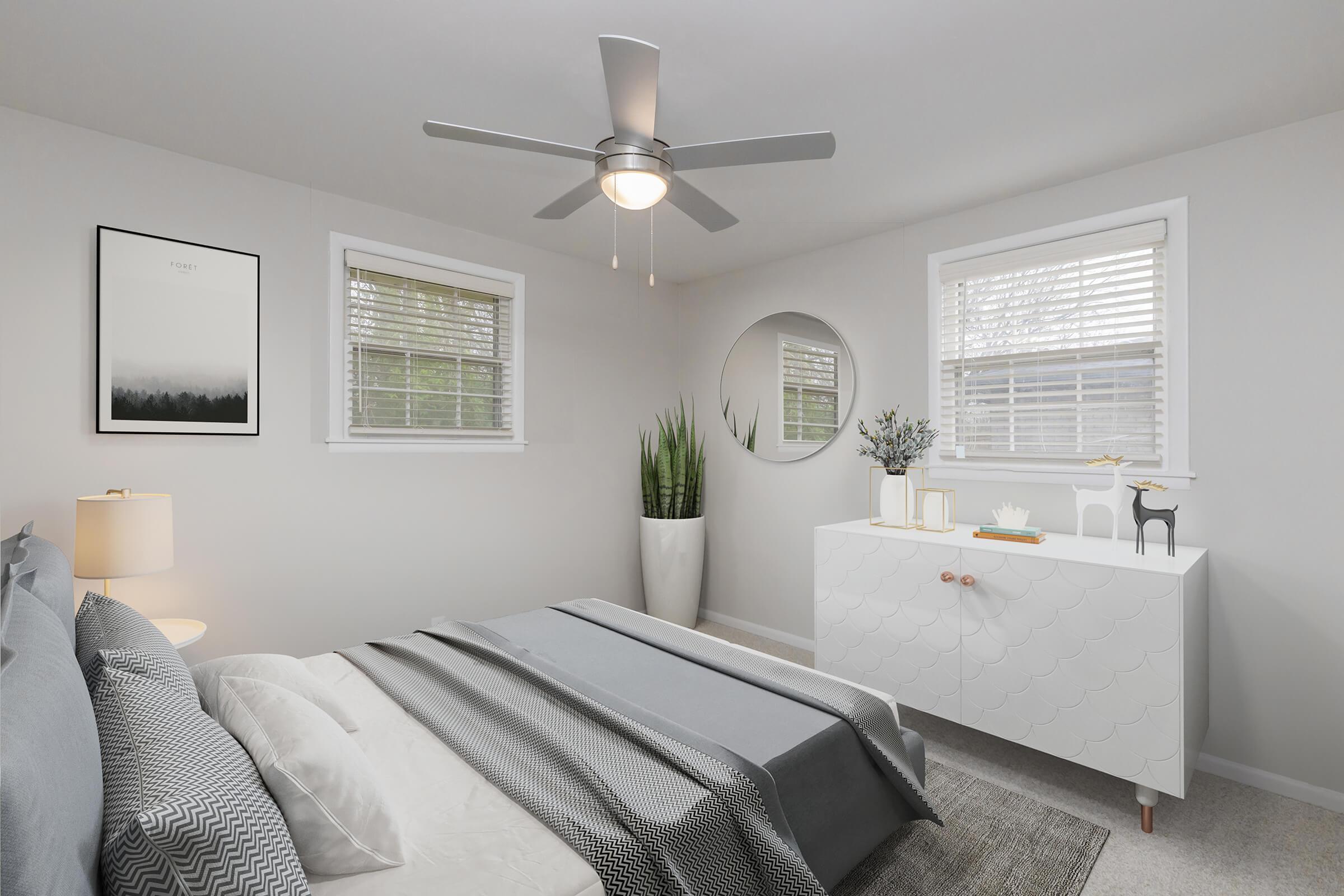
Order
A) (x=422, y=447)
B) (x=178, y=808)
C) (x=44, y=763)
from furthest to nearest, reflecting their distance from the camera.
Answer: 1. (x=422, y=447)
2. (x=178, y=808)
3. (x=44, y=763)

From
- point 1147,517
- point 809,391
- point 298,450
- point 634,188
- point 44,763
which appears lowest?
point 44,763

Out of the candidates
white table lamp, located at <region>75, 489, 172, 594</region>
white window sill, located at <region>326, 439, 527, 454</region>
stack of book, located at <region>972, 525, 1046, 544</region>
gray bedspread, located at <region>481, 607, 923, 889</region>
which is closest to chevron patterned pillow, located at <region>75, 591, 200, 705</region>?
white table lamp, located at <region>75, 489, 172, 594</region>

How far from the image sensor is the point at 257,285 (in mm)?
2834

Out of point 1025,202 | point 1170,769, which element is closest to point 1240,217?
point 1025,202

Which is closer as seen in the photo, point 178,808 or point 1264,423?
point 178,808

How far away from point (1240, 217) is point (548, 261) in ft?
10.9

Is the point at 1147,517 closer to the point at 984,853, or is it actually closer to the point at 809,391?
the point at 984,853

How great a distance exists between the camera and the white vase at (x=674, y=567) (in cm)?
418

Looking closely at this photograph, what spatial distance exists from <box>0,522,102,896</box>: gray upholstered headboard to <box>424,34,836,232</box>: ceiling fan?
5.04ft

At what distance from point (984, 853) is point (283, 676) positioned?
2.13m

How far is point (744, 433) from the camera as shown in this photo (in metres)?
4.24

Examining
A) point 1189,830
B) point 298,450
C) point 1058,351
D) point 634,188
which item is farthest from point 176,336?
point 1189,830

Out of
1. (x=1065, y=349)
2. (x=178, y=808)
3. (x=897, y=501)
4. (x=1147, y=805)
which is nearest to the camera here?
(x=178, y=808)

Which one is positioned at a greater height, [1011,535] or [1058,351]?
[1058,351]
